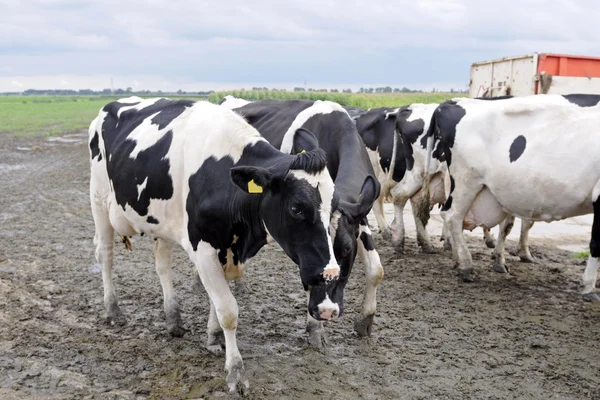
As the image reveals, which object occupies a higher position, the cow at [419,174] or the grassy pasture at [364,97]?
the grassy pasture at [364,97]

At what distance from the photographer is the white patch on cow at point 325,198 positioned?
147 inches

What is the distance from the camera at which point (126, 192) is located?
5.21 metres

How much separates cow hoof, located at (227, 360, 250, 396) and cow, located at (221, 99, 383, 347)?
0.98m

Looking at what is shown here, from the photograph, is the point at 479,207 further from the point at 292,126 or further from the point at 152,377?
the point at 152,377

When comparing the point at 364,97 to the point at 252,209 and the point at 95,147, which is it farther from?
the point at 252,209

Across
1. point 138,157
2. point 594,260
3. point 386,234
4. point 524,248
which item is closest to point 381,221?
point 386,234

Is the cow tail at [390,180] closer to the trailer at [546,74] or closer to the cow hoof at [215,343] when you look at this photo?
the trailer at [546,74]

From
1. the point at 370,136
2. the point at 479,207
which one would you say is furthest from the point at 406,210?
the point at 479,207

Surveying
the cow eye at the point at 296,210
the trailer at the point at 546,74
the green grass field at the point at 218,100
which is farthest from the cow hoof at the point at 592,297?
the green grass field at the point at 218,100

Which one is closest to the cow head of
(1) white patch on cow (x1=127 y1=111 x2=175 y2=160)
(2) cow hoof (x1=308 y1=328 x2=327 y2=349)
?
(2) cow hoof (x1=308 y1=328 x2=327 y2=349)

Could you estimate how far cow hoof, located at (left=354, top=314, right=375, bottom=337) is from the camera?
5.45 m

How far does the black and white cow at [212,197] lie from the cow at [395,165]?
3367 mm

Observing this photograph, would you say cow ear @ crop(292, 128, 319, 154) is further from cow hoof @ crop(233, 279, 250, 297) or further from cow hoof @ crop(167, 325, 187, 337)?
cow hoof @ crop(233, 279, 250, 297)

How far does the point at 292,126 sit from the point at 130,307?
8.23 feet
